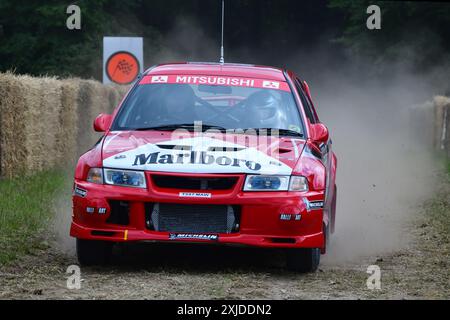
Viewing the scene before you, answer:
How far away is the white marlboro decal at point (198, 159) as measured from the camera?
8.45 metres

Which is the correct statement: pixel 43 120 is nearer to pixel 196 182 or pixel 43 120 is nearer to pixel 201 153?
pixel 201 153

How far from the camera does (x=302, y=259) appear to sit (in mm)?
8805

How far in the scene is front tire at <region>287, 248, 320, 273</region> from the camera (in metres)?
8.77

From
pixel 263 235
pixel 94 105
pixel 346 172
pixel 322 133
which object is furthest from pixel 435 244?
pixel 94 105

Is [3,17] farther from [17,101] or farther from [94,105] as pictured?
[17,101]

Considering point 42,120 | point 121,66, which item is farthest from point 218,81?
point 121,66

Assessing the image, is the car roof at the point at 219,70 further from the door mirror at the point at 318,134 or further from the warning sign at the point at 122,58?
the warning sign at the point at 122,58

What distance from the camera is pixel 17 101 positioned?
56.2 feet

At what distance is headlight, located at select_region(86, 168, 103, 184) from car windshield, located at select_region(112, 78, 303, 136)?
2.89ft

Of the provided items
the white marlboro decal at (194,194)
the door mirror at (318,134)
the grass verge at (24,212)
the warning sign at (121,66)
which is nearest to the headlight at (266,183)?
the white marlboro decal at (194,194)

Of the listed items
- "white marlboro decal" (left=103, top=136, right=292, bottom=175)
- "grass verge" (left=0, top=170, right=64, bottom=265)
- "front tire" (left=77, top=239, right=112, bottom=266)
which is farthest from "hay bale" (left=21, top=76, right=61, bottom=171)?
"white marlboro decal" (left=103, top=136, right=292, bottom=175)

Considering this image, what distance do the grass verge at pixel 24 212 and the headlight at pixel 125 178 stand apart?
121cm

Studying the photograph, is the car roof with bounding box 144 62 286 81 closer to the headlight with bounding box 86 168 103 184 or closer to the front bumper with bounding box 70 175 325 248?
the headlight with bounding box 86 168 103 184
